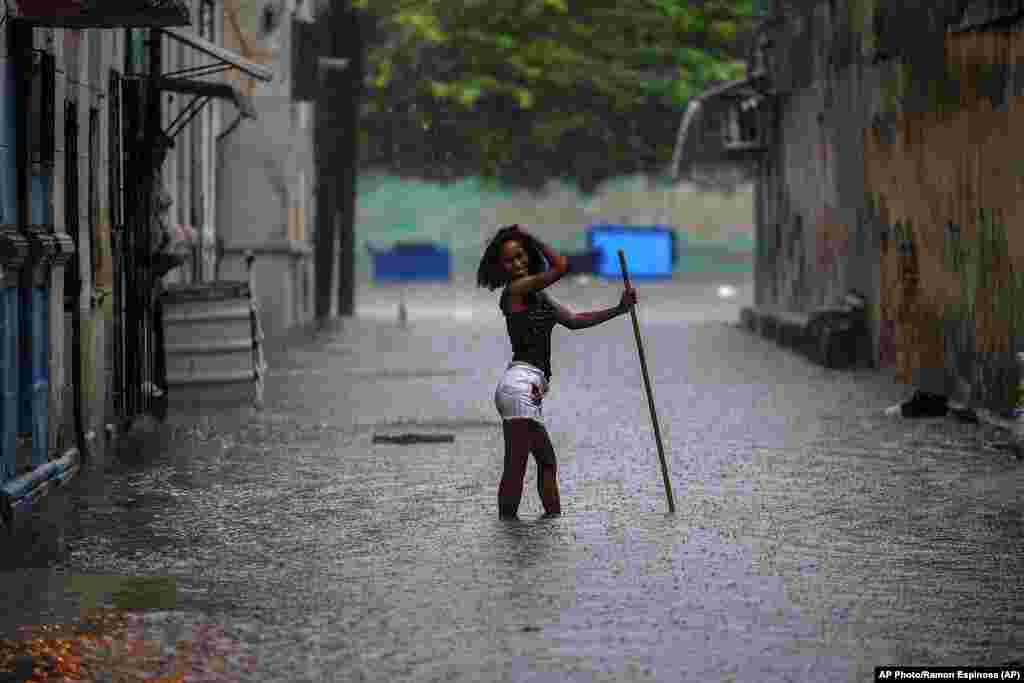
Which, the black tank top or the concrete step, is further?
the concrete step

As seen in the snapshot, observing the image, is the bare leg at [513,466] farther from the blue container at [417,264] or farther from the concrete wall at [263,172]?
the blue container at [417,264]

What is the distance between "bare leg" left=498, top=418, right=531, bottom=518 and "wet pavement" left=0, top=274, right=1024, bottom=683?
0.15 m

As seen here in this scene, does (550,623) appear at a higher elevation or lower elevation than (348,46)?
lower

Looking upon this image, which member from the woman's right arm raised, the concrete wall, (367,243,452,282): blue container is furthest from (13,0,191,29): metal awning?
(367,243,452,282): blue container

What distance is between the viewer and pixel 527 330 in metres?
12.2

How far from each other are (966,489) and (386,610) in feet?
16.4

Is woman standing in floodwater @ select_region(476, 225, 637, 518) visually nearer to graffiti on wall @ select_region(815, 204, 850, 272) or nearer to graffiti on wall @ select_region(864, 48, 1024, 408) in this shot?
graffiti on wall @ select_region(864, 48, 1024, 408)

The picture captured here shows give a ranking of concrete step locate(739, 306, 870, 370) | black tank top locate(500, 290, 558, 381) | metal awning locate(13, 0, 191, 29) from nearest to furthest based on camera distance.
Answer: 1. black tank top locate(500, 290, 558, 381)
2. metal awning locate(13, 0, 191, 29)
3. concrete step locate(739, 306, 870, 370)

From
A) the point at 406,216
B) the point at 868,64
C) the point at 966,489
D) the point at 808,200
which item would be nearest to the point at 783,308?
the point at 808,200

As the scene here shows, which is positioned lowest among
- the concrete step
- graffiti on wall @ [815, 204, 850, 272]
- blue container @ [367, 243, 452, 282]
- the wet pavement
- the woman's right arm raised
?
blue container @ [367, 243, 452, 282]

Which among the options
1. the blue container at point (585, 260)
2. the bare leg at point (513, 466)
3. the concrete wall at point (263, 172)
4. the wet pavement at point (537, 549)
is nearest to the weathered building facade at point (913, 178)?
the wet pavement at point (537, 549)

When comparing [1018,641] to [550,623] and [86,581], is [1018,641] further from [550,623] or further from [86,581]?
[86,581]

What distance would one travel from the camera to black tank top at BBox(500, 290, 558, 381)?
12117 mm

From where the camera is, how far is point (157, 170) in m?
19.1
